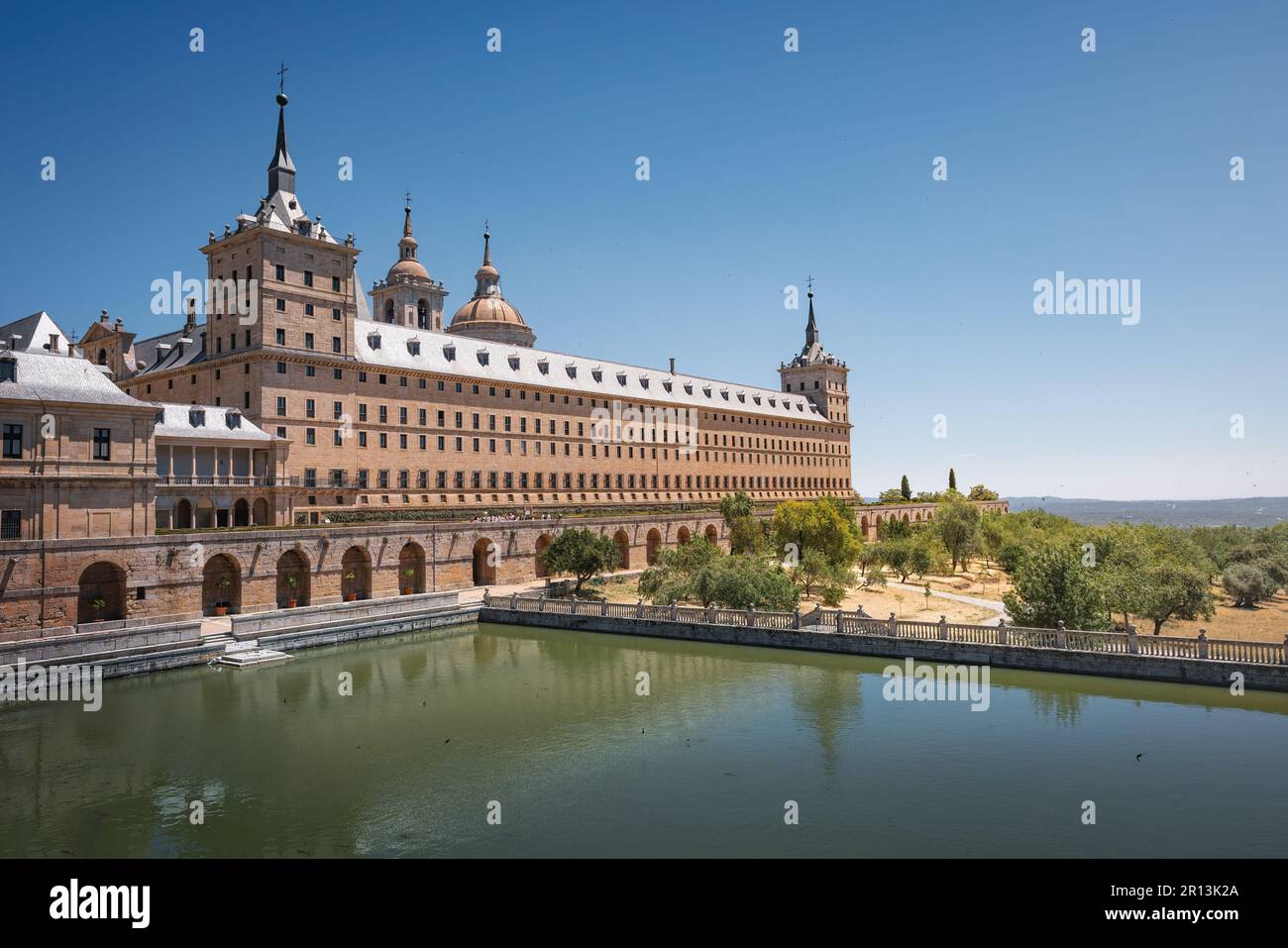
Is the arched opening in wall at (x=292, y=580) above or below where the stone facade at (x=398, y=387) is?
below

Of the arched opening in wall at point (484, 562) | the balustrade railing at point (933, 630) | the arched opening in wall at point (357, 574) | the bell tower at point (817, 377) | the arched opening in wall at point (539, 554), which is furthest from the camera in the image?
the bell tower at point (817, 377)

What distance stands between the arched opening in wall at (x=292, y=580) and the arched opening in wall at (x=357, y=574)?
9.77 feet

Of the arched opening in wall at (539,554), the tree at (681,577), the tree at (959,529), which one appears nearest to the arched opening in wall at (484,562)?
the arched opening in wall at (539,554)

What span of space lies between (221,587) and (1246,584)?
5972cm

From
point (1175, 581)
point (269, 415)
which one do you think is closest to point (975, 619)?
point (1175, 581)

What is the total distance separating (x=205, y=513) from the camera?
46.0 metres

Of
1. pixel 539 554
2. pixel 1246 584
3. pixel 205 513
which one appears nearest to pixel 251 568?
pixel 205 513

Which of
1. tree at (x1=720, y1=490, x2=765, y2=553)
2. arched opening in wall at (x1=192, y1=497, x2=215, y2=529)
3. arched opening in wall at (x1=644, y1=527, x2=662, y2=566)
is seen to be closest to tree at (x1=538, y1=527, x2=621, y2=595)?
arched opening in wall at (x1=644, y1=527, x2=662, y2=566)

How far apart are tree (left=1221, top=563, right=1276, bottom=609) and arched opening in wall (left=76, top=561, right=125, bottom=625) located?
205ft

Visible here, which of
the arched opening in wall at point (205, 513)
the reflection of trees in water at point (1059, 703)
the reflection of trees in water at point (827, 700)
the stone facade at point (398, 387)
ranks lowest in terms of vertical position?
the reflection of trees in water at point (1059, 703)

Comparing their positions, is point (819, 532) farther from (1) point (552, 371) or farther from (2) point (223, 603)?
(2) point (223, 603)

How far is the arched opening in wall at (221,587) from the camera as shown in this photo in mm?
40594

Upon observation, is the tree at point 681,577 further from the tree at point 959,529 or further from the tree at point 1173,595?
the tree at point 959,529
